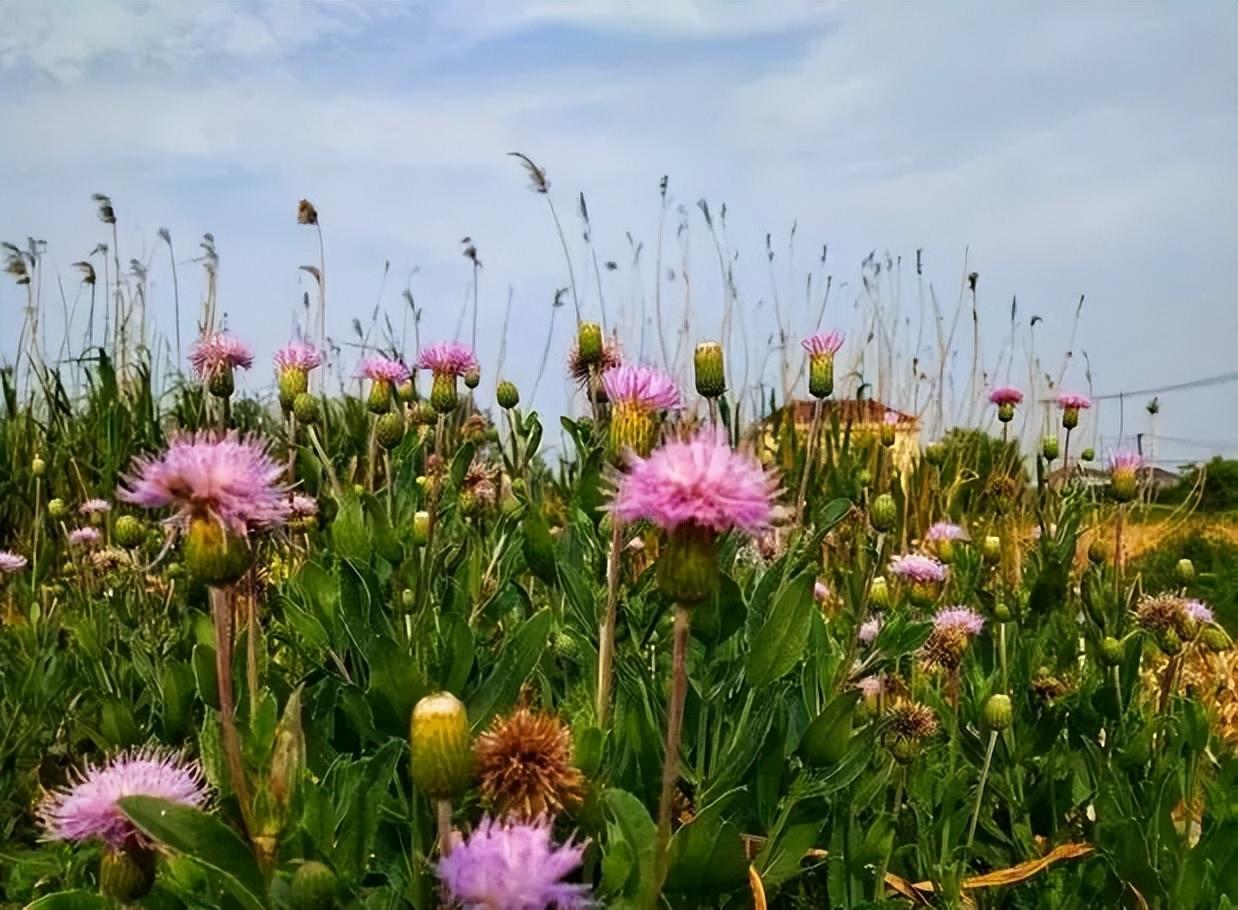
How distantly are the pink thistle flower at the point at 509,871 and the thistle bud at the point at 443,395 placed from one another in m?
1.24

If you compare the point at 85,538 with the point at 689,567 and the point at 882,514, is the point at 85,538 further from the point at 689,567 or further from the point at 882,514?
the point at 689,567

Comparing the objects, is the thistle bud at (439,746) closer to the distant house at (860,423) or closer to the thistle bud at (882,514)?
the thistle bud at (882,514)

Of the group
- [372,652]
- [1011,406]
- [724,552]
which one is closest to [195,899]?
[372,652]

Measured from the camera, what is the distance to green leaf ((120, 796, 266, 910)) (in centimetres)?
88

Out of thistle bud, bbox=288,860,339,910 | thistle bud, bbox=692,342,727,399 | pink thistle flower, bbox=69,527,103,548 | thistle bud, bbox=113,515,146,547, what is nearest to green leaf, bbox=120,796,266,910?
thistle bud, bbox=288,860,339,910

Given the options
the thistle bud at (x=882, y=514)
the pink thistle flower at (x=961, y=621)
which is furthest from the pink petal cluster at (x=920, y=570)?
the thistle bud at (x=882, y=514)

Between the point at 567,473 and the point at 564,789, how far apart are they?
4.09 meters

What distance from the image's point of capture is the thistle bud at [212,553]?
97cm

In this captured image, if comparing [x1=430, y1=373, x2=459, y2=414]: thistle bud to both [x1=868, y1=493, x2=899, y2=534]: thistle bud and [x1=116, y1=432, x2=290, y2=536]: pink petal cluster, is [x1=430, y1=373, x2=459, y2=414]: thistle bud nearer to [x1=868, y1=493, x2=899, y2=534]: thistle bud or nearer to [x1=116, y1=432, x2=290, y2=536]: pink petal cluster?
[x1=868, y1=493, x2=899, y2=534]: thistle bud

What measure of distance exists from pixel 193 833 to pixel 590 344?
997mm

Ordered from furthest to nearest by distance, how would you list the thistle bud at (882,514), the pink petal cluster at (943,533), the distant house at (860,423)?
1. the distant house at (860,423)
2. the pink petal cluster at (943,533)
3. the thistle bud at (882,514)

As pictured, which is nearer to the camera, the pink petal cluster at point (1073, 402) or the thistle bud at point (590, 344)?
the thistle bud at point (590, 344)

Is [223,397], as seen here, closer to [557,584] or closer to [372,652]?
[557,584]

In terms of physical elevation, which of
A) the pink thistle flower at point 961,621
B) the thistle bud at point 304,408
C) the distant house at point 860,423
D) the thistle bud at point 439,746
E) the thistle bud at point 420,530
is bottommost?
the distant house at point 860,423
